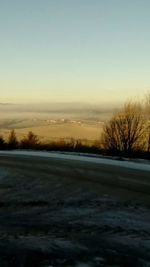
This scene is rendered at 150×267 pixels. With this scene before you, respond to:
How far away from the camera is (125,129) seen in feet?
197

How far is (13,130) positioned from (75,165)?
26.6 m

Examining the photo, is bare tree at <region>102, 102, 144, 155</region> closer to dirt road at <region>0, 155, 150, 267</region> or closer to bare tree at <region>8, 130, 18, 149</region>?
bare tree at <region>8, 130, 18, 149</region>

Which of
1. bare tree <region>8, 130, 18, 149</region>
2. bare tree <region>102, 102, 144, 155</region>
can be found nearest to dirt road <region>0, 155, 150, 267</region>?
bare tree <region>8, 130, 18, 149</region>

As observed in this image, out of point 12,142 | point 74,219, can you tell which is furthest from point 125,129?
point 74,219

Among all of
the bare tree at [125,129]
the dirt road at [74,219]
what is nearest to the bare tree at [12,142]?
the bare tree at [125,129]

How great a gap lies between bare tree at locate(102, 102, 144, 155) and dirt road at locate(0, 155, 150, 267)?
132 ft

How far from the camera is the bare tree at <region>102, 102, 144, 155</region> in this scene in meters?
59.0

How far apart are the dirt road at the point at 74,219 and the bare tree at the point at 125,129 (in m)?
40.3

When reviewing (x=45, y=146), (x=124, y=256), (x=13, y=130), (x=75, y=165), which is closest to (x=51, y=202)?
(x=124, y=256)

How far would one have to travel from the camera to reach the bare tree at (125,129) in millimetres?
58969

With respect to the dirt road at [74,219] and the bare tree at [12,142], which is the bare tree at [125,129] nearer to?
the bare tree at [12,142]

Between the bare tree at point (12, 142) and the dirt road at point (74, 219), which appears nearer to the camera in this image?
the dirt road at point (74, 219)

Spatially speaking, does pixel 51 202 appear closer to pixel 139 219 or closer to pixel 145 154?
pixel 139 219

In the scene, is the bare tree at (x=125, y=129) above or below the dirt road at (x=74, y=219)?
above
